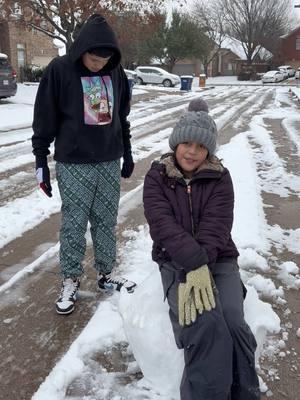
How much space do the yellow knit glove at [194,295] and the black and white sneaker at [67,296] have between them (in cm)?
115

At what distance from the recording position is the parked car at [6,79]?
16859 millimetres

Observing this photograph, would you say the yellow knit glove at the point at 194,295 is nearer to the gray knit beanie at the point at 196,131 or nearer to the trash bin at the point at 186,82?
the gray knit beanie at the point at 196,131

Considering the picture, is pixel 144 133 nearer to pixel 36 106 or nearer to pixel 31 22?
pixel 36 106

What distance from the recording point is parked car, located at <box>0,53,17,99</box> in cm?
1686

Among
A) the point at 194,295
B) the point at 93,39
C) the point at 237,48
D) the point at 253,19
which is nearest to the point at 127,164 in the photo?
the point at 93,39

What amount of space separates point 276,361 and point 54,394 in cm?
127

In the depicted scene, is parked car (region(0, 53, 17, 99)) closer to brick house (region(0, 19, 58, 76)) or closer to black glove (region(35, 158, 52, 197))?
brick house (region(0, 19, 58, 76))

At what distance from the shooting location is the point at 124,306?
2738 mm

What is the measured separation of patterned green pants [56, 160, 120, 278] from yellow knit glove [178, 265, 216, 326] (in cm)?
113

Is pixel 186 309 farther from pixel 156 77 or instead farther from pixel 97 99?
pixel 156 77

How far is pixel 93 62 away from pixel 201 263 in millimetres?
1472

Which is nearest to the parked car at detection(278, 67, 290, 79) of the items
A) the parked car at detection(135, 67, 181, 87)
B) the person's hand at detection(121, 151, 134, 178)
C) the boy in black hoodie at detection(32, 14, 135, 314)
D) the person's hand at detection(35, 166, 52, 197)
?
A: the parked car at detection(135, 67, 181, 87)

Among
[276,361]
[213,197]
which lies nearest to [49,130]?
[213,197]

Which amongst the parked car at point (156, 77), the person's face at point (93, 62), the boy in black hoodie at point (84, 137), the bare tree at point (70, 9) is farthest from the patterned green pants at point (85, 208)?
the parked car at point (156, 77)
